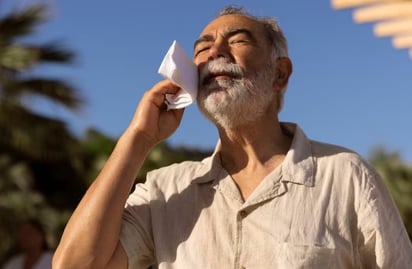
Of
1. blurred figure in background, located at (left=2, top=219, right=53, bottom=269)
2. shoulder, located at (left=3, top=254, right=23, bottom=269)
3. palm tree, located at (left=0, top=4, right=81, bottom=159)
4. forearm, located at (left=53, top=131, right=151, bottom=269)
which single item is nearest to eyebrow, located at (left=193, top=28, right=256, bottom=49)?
forearm, located at (left=53, top=131, right=151, bottom=269)

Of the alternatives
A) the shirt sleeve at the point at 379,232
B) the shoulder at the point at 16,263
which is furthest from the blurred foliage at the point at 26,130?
the shirt sleeve at the point at 379,232

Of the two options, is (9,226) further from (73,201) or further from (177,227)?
(177,227)

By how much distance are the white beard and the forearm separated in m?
0.31

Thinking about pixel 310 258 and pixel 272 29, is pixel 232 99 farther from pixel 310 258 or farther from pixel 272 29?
pixel 310 258

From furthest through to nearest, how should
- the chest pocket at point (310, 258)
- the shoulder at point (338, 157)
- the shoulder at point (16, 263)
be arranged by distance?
1. the shoulder at point (16, 263)
2. the shoulder at point (338, 157)
3. the chest pocket at point (310, 258)

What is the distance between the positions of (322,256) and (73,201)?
12737 mm

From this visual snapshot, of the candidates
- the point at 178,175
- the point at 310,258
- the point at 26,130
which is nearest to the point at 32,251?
the point at 26,130

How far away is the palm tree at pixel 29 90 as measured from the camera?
31.6 ft

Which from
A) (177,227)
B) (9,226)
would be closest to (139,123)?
(177,227)

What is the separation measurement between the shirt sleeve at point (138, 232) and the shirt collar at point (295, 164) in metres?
0.19

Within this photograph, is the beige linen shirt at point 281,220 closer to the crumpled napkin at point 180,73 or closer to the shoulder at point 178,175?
the shoulder at point 178,175

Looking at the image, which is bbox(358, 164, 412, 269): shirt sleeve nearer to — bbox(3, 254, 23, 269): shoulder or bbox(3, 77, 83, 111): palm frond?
bbox(3, 254, 23, 269): shoulder

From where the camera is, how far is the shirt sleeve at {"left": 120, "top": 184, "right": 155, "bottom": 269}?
8.07 feet

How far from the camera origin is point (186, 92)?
254 cm
